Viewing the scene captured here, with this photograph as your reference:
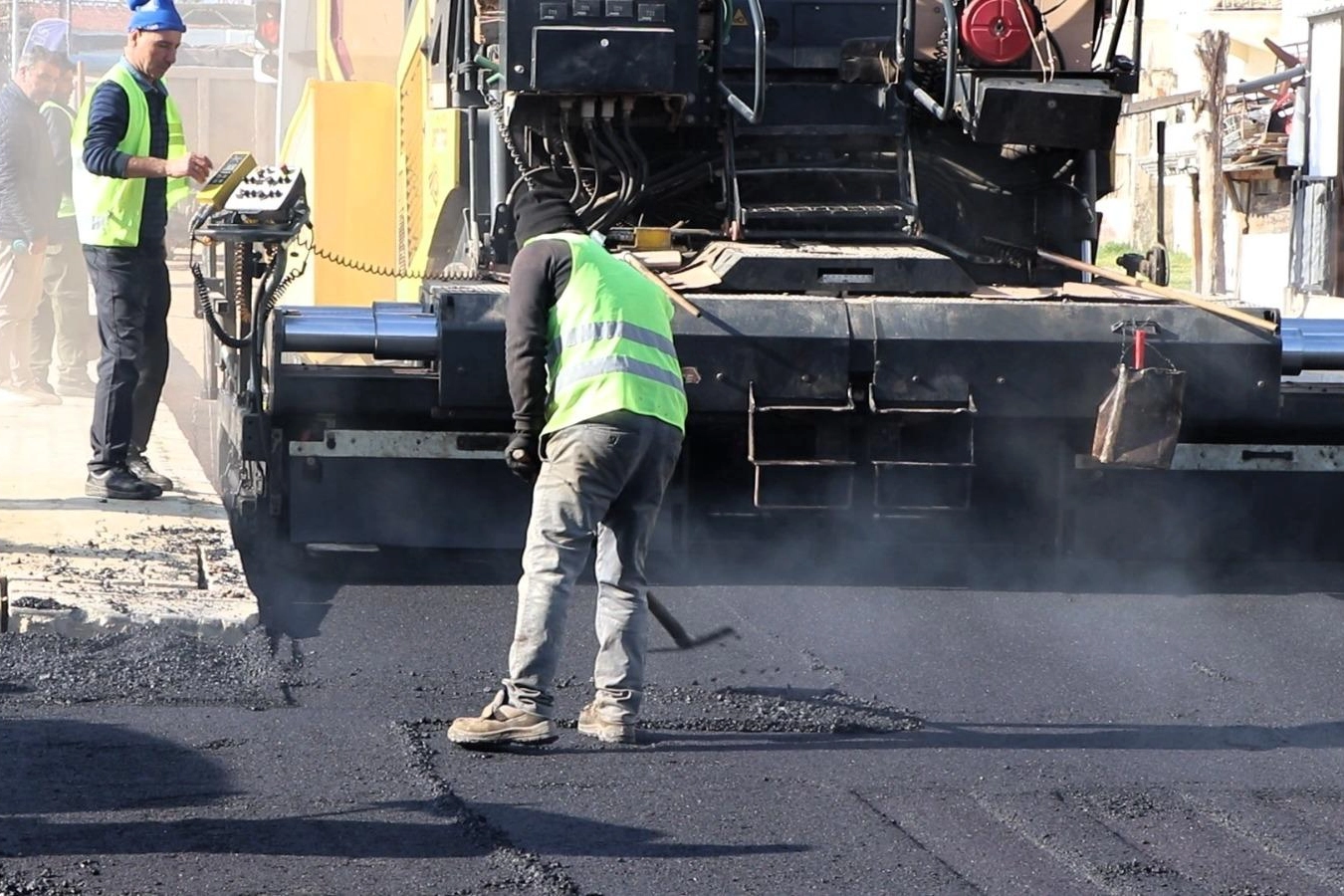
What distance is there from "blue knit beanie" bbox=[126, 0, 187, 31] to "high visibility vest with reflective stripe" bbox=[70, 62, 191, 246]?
173 millimetres

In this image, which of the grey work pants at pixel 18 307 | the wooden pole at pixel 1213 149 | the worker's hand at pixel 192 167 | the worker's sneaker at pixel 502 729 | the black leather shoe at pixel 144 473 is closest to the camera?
the worker's sneaker at pixel 502 729

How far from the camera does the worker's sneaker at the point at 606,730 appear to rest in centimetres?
481

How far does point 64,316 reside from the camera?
11.0m

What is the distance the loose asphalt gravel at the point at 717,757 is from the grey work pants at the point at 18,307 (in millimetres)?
4607

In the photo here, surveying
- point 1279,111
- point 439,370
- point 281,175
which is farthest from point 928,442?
point 1279,111

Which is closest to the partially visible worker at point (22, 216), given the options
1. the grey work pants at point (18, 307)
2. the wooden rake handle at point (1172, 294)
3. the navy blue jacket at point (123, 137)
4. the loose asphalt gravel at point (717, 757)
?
the grey work pants at point (18, 307)

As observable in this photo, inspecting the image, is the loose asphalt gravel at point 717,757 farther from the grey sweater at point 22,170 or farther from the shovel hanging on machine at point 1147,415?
the grey sweater at point 22,170

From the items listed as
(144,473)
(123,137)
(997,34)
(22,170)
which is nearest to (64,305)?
(22,170)

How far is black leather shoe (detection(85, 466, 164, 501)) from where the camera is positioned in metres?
7.28

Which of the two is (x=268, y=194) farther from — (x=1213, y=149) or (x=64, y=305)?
(x=1213, y=149)

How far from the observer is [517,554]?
22.9ft

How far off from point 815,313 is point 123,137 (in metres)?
2.55

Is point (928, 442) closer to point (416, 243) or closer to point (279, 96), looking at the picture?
point (416, 243)

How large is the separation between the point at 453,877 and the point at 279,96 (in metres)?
11.3
